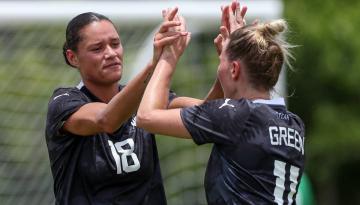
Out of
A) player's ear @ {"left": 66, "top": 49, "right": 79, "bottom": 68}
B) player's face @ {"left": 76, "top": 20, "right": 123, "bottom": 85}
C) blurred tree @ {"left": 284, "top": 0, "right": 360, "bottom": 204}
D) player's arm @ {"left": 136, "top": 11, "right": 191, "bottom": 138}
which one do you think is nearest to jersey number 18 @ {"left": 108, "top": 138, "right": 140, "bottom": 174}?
player's face @ {"left": 76, "top": 20, "right": 123, "bottom": 85}

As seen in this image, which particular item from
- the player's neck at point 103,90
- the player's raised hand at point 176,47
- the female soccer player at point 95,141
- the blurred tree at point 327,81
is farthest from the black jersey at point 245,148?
the blurred tree at point 327,81

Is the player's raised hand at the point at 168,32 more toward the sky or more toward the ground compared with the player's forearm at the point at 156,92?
more toward the sky

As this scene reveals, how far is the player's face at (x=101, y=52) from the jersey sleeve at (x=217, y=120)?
0.73 m

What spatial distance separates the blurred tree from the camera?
16203 millimetres

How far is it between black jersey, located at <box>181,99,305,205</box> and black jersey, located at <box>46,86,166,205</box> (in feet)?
2.11

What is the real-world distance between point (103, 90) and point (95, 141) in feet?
0.88

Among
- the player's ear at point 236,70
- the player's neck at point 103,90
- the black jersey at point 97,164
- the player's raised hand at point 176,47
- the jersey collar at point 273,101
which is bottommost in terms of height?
the black jersey at point 97,164

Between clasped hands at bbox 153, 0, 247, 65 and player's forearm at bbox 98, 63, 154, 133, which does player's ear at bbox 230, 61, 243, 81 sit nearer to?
clasped hands at bbox 153, 0, 247, 65

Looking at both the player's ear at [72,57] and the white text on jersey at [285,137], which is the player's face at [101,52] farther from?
the white text on jersey at [285,137]

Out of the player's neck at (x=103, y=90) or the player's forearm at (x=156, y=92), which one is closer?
the player's forearm at (x=156, y=92)

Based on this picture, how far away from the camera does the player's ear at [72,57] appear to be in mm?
5207

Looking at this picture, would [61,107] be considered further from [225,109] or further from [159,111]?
[225,109]

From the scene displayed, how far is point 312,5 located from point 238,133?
1251 centimetres

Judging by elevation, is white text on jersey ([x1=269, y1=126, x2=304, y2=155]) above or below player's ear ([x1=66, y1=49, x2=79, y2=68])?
below
